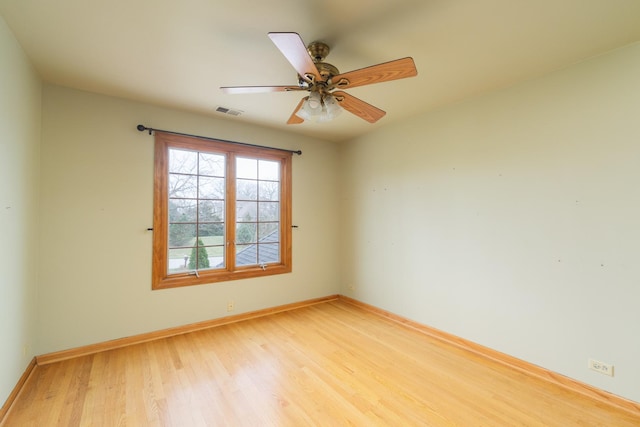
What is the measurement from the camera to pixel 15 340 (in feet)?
6.43

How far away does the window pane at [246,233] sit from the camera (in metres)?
3.55

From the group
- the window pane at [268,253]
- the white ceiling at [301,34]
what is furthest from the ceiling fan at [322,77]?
the window pane at [268,253]

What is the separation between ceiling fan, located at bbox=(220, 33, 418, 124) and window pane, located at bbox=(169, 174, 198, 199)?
159 centimetres

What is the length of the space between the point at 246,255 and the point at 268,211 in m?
0.69

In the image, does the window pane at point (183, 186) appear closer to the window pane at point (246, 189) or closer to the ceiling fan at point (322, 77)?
the window pane at point (246, 189)

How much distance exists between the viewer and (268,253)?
3.81 m

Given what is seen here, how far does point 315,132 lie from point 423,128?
1505 millimetres

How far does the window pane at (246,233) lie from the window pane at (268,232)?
74 millimetres

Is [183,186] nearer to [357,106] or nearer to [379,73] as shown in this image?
Answer: [357,106]

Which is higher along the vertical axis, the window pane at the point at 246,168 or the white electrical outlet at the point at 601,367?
the window pane at the point at 246,168

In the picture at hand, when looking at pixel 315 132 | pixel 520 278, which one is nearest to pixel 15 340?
pixel 315 132

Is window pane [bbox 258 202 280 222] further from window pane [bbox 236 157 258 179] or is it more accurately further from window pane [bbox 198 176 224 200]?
window pane [bbox 198 176 224 200]

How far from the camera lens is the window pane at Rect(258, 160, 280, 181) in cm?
377

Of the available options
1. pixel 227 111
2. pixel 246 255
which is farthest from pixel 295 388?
pixel 227 111
